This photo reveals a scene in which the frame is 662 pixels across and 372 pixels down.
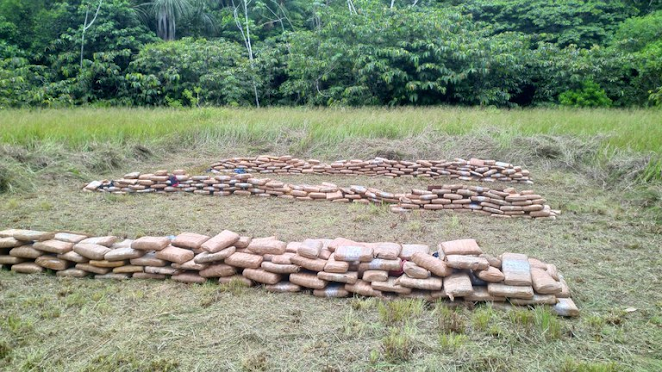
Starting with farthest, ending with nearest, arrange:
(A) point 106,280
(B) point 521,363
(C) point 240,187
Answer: (C) point 240,187, (A) point 106,280, (B) point 521,363

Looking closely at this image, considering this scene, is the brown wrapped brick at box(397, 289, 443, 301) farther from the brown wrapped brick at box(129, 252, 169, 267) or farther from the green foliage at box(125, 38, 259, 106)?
the green foliage at box(125, 38, 259, 106)

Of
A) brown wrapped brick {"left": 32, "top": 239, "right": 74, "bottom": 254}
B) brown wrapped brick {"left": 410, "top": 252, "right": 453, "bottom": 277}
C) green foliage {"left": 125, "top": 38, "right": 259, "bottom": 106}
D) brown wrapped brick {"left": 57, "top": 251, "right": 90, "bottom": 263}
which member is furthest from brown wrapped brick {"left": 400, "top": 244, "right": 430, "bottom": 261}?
green foliage {"left": 125, "top": 38, "right": 259, "bottom": 106}

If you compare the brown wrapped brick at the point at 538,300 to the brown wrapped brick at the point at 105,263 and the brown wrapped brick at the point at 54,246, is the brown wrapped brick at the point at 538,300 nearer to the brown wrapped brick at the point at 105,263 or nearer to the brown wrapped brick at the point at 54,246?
the brown wrapped brick at the point at 105,263

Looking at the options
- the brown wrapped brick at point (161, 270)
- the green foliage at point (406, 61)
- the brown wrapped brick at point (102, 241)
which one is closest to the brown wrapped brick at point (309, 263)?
the brown wrapped brick at point (161, 270)

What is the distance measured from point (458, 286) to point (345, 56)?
13037mm

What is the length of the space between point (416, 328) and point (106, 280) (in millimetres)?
2430

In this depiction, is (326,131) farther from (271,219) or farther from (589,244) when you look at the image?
(589,244)

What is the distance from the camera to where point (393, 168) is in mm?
8008

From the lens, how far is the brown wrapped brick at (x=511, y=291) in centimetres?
311

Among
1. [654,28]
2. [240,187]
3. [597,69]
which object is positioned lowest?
[240,187]

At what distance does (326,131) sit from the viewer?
9977mm

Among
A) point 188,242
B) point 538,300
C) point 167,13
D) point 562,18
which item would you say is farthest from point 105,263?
point 562,18

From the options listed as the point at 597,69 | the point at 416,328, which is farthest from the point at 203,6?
the point at 416,328

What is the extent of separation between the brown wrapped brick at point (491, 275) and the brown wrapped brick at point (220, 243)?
1900mm
